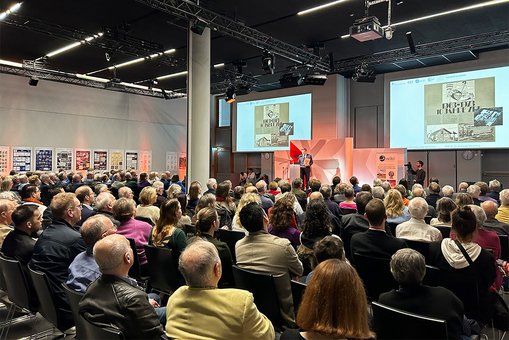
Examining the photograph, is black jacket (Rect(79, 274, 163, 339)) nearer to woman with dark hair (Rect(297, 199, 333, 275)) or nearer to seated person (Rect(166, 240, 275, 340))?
seated person (Rect(166, 240, 275, 340))

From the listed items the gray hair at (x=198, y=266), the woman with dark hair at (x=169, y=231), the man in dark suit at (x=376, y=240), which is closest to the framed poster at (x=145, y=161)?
the woman with dark hair at (x=169, y=231)

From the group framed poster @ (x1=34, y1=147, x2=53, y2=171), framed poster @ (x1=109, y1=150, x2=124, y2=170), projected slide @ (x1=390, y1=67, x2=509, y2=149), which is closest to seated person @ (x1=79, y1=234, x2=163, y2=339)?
projected slide @ (x1=390, y1=67, x2=509, y2=149)

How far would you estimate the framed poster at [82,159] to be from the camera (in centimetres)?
1471

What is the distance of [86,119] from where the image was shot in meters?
15.1

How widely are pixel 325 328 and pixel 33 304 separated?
251 cm

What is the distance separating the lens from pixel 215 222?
10.6ft

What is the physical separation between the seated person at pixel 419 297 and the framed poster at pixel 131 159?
15.2 m

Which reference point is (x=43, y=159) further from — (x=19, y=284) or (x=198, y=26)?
(x=19, y=284)

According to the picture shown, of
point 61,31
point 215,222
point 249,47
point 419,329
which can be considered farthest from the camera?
A: point 249,47

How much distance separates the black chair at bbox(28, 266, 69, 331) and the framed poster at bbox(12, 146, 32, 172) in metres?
12.4

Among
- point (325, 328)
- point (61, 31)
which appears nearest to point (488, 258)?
point (325, 328)

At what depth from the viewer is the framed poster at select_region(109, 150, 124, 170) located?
15656 mm

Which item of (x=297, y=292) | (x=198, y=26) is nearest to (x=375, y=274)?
(x=297, y=292)

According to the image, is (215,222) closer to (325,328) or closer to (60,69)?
(325,328)
